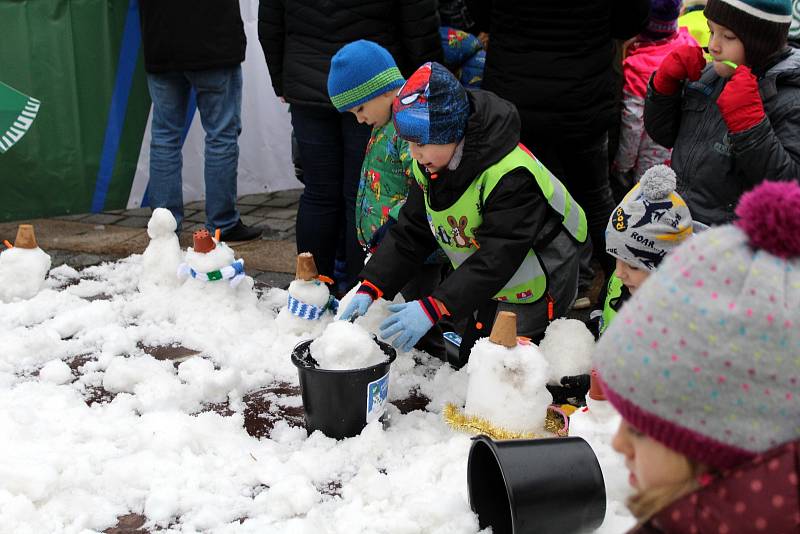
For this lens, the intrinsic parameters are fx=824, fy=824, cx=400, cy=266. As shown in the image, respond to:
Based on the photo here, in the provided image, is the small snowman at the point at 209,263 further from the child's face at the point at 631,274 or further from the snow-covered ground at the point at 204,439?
the child's face at the point at 631,274

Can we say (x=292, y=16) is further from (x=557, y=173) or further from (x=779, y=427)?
(x=779, y=427)

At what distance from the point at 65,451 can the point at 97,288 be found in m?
1.69

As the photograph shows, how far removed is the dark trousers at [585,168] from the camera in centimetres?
364

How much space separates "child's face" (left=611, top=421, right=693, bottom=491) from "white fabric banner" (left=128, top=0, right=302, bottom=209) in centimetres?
505

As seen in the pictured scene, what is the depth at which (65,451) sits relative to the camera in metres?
2.41

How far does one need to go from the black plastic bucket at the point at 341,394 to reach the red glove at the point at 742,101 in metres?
1.25

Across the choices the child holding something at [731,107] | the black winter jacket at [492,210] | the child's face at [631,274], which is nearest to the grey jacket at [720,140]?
the child holding something at [731,107]

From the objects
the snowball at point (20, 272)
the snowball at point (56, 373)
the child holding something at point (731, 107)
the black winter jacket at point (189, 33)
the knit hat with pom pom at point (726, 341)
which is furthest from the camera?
the black winter jacket at point (189, 33)

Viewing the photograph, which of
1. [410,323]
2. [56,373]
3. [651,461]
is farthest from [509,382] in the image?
[56,373]

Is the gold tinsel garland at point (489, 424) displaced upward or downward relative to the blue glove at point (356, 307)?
downward

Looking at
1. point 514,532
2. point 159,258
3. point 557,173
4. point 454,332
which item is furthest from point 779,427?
point 159,258

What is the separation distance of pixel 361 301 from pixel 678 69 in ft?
4.38

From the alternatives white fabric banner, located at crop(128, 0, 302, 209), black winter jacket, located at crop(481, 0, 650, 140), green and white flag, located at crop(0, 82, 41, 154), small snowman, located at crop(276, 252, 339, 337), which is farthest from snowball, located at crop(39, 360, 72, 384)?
white fabric banner, located at crop(128, 0, 302, 209)

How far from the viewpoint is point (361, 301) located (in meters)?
2.82
